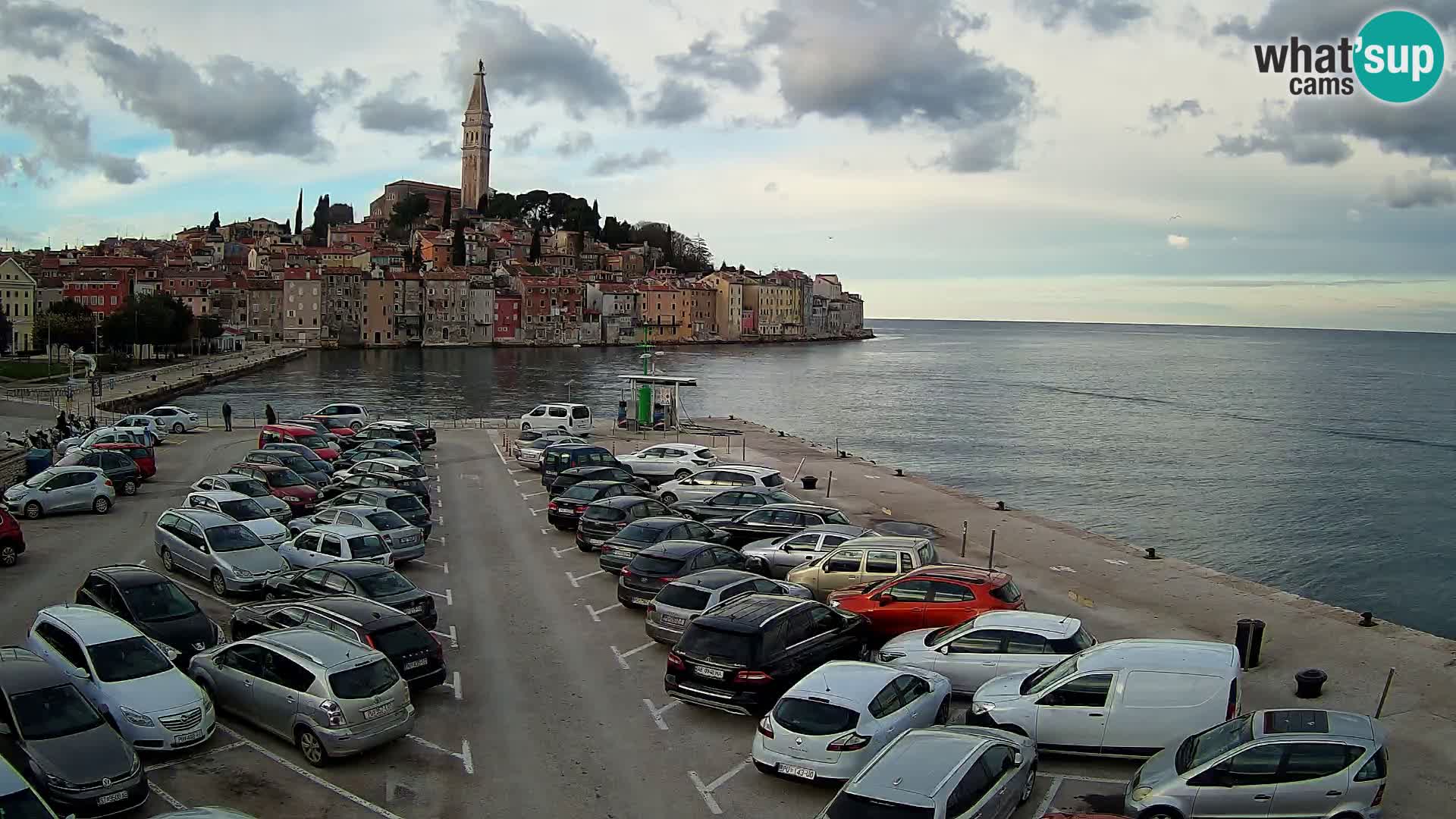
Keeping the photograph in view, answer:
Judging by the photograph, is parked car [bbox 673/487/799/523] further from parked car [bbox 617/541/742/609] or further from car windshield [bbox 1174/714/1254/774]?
car windshield [bbox 1174/714/1254/774]

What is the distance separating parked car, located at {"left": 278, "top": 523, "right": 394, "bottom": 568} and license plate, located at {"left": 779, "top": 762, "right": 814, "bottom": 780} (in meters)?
9.36

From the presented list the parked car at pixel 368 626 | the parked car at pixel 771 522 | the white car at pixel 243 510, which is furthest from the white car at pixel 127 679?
the parked car at pixel 771 522

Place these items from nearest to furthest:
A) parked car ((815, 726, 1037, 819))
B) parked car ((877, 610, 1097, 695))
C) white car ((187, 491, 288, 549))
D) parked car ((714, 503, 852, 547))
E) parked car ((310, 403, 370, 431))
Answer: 1. parked car ((815, 726, 1037, 819))
2. parked car ((877, 610, 1097, 695))
3. white car ((187, 491, 288, 549))
4. parked car ((714, 503, 852, 547))
5. parked car ((310, 403, 370, 431))

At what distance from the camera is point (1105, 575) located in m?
19.6

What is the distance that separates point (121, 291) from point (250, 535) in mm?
124349

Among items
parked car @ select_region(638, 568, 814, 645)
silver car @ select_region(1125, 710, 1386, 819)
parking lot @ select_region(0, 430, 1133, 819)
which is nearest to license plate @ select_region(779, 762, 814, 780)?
parking lot @ select_region(0, 430, 1133, 819)

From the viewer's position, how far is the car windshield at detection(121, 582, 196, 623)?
1254 centimetres

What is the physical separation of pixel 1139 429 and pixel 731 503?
52.1 meters

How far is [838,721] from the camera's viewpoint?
955cm

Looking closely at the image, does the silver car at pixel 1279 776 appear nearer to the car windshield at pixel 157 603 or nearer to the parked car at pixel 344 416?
the car windshield at pixel 157 603

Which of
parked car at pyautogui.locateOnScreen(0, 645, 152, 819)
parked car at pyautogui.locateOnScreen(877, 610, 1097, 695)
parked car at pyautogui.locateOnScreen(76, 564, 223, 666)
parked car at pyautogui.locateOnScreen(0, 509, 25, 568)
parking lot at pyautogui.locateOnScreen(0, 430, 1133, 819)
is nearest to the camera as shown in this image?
parked car at pyautogui.locateOnScreen(0, 645, 152, 819)

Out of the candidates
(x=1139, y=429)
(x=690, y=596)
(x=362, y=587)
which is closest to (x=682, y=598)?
(x=690, y=596)

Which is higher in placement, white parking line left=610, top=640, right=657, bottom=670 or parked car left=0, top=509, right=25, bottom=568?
parked car left=0, top=509, right=25, bottom=568

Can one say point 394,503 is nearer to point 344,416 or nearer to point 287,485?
point 287,485
